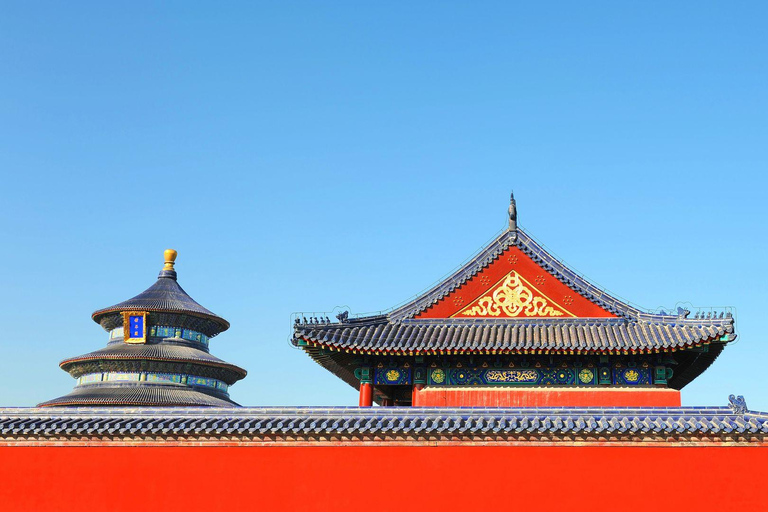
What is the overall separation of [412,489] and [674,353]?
877cm

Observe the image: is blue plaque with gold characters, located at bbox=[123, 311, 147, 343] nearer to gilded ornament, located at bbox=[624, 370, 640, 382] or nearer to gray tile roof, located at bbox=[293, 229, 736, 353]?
gray tile roof, located at bbox=[293, 229, 736, 353]

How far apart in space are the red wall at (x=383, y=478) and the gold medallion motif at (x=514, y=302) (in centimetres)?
676

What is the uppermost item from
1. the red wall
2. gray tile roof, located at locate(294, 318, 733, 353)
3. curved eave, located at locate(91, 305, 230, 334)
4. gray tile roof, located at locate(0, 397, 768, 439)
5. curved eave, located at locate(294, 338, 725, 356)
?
curved eave, located at locate(91, 305, 230, 334)

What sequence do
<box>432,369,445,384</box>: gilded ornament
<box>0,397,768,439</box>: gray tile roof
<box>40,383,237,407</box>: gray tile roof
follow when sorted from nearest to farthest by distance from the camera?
<box>0,397,768,439</box>: gray tile roof, <box>432,369,445,384</box>: gilded ornament, <box>40,383,237,407</box>: gray tile roof

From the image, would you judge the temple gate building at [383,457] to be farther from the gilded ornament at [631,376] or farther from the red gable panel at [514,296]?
the red gable panel at [514,296]

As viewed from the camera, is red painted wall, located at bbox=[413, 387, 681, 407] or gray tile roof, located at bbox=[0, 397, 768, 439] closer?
gray tile roof, located at bbox=[0, 397, 768, 439]

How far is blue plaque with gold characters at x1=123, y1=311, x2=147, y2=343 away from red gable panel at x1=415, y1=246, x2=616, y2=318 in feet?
46.3

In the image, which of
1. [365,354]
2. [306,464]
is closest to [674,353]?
[365,354]

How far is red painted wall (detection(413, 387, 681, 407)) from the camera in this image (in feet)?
64.2

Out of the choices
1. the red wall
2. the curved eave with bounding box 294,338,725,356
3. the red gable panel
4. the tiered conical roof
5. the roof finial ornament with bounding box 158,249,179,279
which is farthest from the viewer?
the roof finial ornament with bounding box 158,249,179,279

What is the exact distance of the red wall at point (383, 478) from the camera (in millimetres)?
13984

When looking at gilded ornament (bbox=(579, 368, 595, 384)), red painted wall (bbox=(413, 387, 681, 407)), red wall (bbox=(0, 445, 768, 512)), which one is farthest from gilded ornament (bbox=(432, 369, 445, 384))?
red wall (bbox=(0, 445, 768, 512))

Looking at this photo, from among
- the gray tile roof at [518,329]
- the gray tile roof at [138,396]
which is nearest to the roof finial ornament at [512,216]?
the gray tile roof at [518,329]

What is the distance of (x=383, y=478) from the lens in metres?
14.5
